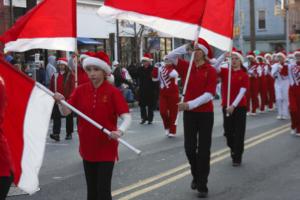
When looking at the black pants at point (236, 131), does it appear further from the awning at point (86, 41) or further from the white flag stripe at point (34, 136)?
the awning at point (86, 41)

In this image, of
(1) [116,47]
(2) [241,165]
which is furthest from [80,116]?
(1) [116,47]

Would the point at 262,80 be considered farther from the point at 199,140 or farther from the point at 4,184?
the point at 4,184

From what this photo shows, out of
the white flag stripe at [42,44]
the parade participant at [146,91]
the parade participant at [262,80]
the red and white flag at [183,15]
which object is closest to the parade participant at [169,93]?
the parade participant at [146,91]

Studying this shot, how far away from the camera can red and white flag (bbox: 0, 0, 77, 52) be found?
633 centimetres

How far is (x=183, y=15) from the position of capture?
7.98 metres

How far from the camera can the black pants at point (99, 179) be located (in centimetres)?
587

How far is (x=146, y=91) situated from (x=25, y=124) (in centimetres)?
1318

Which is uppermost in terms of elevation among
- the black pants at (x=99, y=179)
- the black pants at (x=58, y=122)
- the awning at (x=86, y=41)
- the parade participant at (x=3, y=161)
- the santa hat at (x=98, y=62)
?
the awning at (x=86, y=41)

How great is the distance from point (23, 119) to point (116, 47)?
32.2 m

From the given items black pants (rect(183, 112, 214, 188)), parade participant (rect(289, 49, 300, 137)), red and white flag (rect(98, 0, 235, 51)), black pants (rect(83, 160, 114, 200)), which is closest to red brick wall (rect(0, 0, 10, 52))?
parade participant (rect(289, 49, 300, 137))

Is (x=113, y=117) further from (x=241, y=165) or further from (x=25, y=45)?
(x=241, y=165)

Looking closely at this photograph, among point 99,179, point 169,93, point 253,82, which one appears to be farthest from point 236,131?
point 253,82

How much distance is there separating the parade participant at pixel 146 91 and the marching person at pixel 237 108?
7567 mm

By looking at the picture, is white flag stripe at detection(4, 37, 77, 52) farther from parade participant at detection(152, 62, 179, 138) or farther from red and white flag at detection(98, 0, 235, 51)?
parade participant at detection(152, 62, 179, 138)
